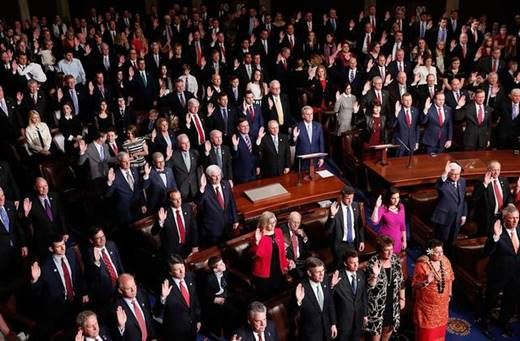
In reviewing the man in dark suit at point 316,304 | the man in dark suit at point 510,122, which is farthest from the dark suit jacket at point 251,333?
the man in dark suit at point 510,122

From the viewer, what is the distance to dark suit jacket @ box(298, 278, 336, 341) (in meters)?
5.20

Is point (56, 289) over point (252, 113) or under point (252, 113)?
under

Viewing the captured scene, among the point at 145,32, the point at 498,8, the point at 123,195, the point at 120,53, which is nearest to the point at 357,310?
the point at 123,195

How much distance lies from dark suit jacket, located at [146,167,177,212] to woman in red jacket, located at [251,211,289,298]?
5.37 feet

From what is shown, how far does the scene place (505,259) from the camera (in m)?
5.80

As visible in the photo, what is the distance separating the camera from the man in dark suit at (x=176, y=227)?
6.24 metres

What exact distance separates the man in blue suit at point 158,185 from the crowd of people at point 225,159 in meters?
0.02

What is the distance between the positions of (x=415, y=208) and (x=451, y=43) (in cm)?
602

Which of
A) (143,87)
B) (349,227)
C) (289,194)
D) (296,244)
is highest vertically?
(143,87)

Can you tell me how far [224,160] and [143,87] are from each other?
3407 mm

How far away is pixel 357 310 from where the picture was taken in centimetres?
538

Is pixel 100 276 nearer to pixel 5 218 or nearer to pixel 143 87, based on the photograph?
pixel 5 218

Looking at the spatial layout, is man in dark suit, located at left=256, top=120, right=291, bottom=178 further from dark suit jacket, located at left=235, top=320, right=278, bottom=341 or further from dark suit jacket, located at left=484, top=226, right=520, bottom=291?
dark suit jacket, located at left=235, top=320, right=278, bottom=341

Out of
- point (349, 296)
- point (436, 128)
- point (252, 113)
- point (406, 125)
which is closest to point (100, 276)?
point (349, 296)
